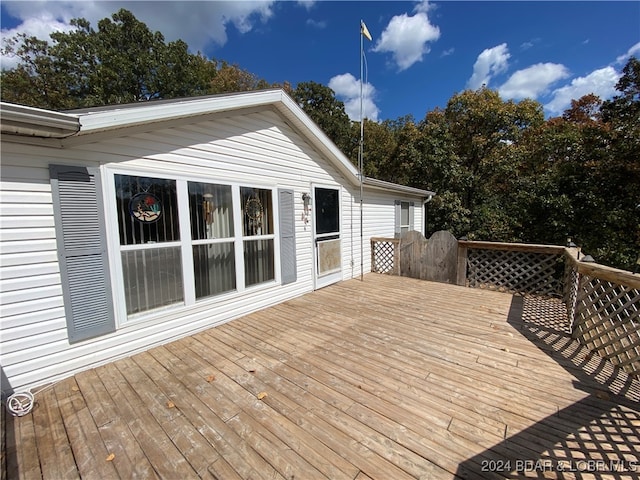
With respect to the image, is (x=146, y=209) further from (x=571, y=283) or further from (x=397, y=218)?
(x=397, y=218)

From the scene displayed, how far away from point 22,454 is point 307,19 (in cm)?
1163

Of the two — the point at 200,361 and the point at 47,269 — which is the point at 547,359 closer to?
the point at 200,361

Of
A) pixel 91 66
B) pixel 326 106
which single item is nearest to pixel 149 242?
pixel 91 66

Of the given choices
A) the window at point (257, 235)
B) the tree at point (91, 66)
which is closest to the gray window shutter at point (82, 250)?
the window at point (257, 235)

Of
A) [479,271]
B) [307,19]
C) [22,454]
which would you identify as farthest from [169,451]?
[307,19]

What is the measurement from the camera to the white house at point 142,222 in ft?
8.13

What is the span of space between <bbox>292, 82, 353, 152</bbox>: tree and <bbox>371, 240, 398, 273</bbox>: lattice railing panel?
1429 cm

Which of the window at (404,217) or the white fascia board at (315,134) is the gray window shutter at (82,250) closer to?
the white fascia board at (315,134)

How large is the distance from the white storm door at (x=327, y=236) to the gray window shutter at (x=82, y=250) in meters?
3.67

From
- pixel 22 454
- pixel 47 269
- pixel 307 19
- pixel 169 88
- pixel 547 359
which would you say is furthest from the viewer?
pixel 169 88

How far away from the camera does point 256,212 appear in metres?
4.62

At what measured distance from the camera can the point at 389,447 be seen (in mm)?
1855

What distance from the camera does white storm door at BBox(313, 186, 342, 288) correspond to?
5.89m

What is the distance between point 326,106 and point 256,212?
60.9 ft
